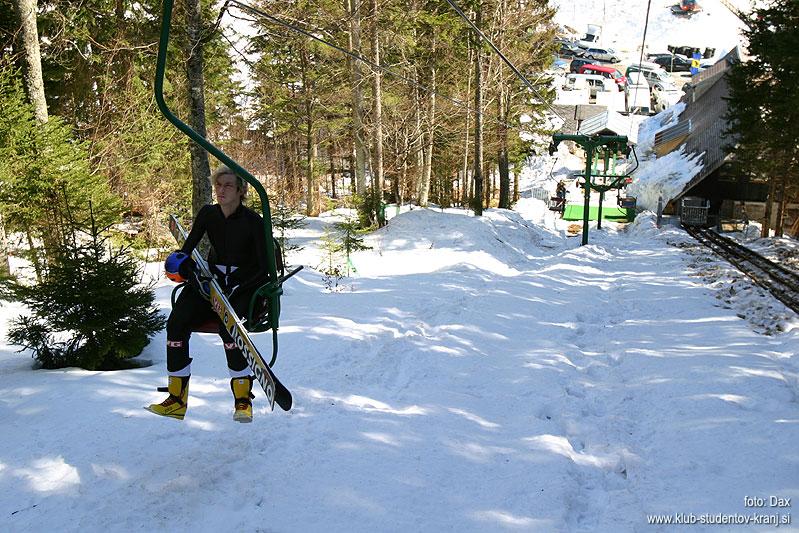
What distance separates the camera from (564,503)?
4520 millimetres

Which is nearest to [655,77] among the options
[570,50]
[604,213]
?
[570,50]

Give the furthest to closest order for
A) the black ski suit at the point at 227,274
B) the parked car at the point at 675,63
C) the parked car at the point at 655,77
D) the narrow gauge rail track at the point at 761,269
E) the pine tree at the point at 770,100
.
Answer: the parked car at the point at 675,63
the parked car at the point at 655,77
the pine tree at the point at 770,100
the narrow gauge rail track at the point at 761,269
the black ski suit at the point at 227,274

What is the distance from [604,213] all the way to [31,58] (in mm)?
37867

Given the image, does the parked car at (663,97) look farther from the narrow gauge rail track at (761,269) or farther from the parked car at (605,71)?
the narrow gauge rail track at (761,269)

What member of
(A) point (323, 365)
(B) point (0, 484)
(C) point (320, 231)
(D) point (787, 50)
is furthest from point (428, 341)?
(D) point (787, 50)

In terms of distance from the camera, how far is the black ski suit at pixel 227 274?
4523 millimetres

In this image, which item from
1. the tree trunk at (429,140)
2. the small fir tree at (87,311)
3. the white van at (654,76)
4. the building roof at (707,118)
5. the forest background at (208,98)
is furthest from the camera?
the white van at (654,76)

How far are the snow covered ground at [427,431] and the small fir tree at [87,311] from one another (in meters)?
0.34

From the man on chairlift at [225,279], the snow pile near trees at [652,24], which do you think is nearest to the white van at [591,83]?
the snow pile near trees at [652,24]

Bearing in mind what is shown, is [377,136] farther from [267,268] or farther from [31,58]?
[267,268]

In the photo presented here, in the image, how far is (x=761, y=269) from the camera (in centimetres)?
1648

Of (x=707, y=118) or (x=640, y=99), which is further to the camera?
(x=640, y=99)

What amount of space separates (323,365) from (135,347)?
7.10 ft

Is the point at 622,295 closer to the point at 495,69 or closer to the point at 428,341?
the point at 428,341
